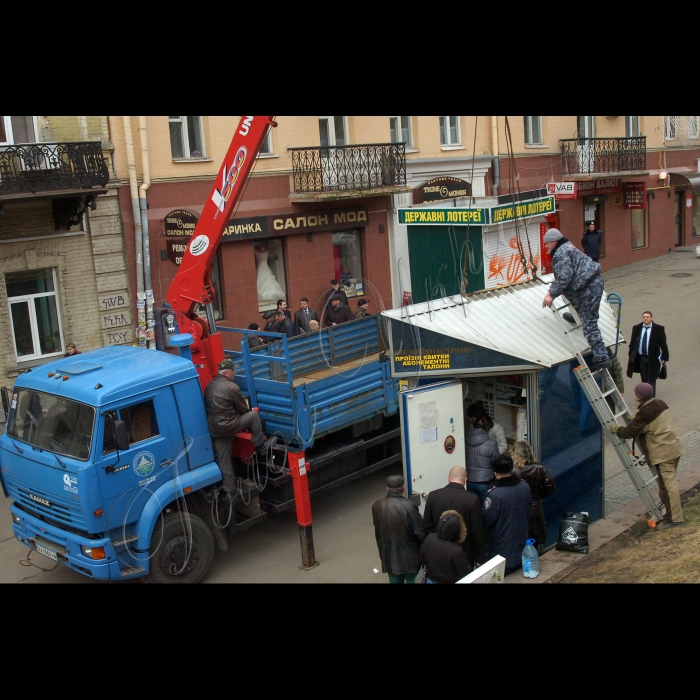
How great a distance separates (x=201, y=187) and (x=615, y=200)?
15702 millimetres

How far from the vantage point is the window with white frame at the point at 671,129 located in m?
29.3

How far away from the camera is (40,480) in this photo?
7746 millimetres

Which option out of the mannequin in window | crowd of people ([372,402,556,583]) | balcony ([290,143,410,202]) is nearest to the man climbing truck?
crowd of people ([372,402,556,583])

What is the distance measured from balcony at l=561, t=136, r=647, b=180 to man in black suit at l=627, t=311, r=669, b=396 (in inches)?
537

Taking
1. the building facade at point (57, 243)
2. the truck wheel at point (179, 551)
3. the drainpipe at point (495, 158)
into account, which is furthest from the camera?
the drainpipe at point (495, 158)

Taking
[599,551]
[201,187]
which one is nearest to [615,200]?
[201,187]

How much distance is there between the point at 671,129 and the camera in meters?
29.9

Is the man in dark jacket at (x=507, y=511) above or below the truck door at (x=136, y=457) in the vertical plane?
below

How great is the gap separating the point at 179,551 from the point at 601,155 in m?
21.8

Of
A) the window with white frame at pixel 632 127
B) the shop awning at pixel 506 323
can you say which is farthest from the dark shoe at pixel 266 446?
the window with white frame at pixel 632 127

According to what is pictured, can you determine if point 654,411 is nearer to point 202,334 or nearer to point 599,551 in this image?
point 599,551

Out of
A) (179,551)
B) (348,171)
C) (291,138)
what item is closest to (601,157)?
(348,171)

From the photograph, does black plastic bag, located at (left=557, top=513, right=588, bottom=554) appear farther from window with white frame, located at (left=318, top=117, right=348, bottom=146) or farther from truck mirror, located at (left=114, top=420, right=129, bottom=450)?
window with white frame, located at (left=318, top=117, right=348, bottom=146)

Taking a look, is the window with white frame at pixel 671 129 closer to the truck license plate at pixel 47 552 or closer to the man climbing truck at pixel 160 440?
the man climbing truck at pixel 160 440
